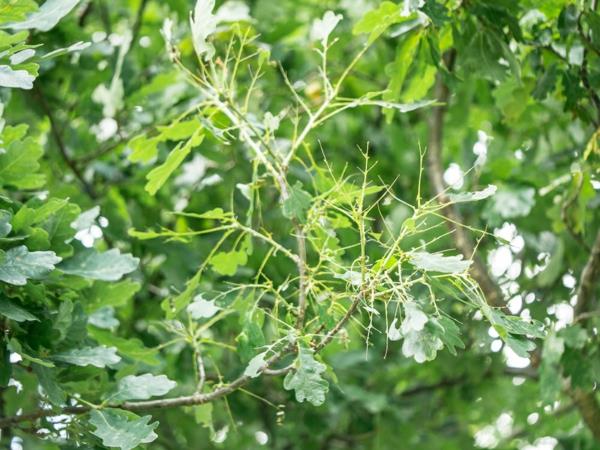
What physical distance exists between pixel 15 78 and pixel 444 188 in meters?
1.17

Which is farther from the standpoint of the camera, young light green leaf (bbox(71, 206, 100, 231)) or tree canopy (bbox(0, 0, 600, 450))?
young light green leaf (bbox(71, 206, 100, 231))

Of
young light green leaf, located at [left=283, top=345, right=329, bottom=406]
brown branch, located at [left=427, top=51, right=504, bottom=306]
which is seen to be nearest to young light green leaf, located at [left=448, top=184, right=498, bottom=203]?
young light green leaf, located at [left=283, top=345, right=329, bottom=406]

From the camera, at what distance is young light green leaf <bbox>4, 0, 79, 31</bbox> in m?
1.46

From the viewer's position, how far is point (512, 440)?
2971 millimetres

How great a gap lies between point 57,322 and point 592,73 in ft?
2.85

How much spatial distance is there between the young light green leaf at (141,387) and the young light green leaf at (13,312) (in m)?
0.16

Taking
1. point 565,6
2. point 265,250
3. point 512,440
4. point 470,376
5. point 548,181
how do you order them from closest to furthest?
point 565,6 → point 548,181 → point 265,250 → point 470,376 → point 512,440

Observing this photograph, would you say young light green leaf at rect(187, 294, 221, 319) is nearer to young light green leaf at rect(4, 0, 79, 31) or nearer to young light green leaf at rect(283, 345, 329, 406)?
young light green leaf at rect(283, 345, 329, 406)

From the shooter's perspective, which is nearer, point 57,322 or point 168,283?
point 57,322

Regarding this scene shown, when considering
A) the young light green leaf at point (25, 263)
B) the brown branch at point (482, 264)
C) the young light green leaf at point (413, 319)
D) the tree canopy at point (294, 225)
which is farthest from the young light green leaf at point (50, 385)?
the brown branch at point (482, 264)

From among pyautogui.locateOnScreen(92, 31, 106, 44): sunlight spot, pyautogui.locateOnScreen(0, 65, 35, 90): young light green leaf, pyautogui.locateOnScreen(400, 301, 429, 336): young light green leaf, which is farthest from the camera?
pyautogui.locateOnScreen(92, 31, 106, 44): sunlight spot

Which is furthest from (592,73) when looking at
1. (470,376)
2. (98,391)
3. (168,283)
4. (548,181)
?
(470,376)

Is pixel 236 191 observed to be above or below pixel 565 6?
below

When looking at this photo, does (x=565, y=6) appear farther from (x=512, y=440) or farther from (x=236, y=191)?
(x=512, y=440)
